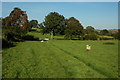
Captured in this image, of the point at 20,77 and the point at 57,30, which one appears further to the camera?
the point at 57,30

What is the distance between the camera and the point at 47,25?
81.6 meters

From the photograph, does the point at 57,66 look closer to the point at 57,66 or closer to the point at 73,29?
the point at 57,66

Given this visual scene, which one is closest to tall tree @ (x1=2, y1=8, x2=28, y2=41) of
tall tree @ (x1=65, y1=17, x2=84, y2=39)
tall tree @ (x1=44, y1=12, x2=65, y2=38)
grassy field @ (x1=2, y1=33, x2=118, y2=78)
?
tall tree @ (x1=44, y1=12, x2=65, y2=38)

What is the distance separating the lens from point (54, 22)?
81625 mm

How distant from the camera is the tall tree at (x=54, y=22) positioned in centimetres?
8175

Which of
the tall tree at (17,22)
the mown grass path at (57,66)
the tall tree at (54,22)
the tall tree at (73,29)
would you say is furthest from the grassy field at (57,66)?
the tall tree at (54,22)

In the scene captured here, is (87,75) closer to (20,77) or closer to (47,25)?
(20,77)

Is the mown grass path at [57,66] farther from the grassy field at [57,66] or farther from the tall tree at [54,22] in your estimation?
the tall tree at [54,22]

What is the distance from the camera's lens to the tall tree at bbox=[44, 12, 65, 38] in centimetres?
8175

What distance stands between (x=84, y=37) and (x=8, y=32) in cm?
5583

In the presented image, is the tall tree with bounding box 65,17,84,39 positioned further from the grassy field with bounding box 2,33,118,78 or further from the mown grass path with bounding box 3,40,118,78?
the mown grass path with bounding box 3,40,118,78

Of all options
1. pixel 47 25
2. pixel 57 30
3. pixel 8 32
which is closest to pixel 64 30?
pixel 57 30

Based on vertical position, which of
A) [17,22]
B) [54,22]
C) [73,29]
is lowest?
[73,29]

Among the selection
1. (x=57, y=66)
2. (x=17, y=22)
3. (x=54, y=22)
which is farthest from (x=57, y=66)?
(x=54, y=22)
